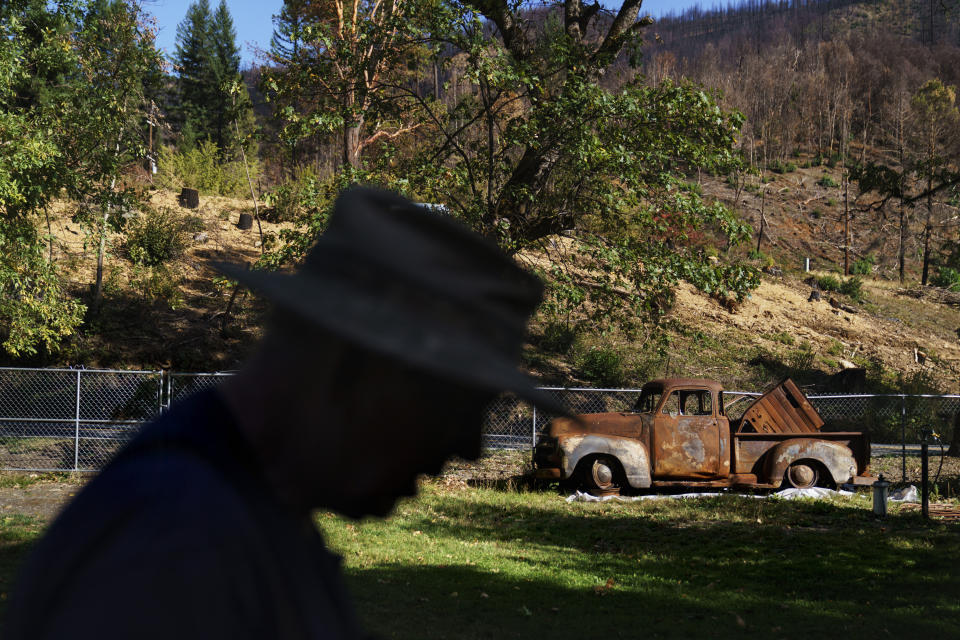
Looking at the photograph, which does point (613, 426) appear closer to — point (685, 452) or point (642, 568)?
point (685, 452)

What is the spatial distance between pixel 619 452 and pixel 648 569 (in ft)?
15.1

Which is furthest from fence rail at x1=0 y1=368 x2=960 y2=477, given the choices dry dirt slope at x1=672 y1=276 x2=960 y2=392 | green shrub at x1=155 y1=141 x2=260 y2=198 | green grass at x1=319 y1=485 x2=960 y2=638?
green shrub at x1=155 y1=141 x2=260 y2=198

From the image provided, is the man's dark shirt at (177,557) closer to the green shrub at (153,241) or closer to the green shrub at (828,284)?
the green shrub at (153,241)

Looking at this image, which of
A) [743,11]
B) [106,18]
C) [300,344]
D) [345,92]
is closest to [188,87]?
[106,18]

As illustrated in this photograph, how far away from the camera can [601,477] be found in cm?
1386

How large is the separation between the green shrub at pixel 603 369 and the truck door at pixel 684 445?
10.5 metres

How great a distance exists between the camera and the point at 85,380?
18.9m

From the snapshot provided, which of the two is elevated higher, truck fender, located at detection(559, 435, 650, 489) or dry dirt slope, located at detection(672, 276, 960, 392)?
dry dirt slope, located at detection(672, 276, 960, 392)

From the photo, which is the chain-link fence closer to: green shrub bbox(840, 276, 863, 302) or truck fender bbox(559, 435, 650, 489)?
truck fender bbox(559, 435, 650, 489)

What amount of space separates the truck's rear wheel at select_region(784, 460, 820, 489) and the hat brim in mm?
14547

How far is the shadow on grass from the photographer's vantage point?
7.14m

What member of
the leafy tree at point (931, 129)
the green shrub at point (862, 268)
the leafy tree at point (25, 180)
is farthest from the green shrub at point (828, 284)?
the leafy tree at point (25, 180)

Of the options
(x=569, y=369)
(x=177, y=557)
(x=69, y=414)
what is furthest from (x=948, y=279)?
(x=177, y=557)

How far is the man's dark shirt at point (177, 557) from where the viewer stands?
0.88 metres
